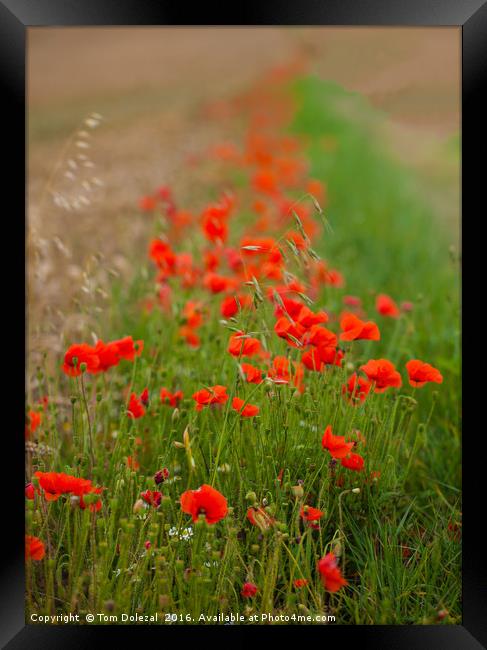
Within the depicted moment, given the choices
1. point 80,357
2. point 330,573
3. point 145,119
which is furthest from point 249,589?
point 145,119

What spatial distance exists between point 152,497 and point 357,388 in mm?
661

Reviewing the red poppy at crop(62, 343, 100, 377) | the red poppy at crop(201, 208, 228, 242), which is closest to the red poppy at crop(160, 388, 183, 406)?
the red poppy at crop(62, 343, 100, 377)

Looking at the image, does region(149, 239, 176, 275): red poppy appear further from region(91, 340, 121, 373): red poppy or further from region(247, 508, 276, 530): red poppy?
region(247, 508, 276, 530): red poppy

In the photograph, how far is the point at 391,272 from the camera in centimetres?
447

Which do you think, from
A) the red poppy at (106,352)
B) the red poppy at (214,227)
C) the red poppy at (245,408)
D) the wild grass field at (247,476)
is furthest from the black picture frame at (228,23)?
the red poppy at (214,227)

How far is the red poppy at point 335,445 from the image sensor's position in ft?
5.74

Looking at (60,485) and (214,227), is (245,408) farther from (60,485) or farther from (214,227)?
(214,227)

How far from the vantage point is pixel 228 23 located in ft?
5.57

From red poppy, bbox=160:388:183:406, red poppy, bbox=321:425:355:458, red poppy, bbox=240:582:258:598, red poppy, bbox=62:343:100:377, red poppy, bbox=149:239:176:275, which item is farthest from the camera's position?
red poppy, bbox=149:239:176:275

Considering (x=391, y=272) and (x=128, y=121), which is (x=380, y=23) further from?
(x=128, y=121)

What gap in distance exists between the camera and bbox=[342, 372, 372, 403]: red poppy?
Answer: 201 centimetres

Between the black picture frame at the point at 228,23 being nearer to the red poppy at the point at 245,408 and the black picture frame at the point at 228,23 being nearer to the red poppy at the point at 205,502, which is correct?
the red poppy at the point at 205,502

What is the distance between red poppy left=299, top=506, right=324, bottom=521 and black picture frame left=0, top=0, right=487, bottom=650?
0.23 meters
